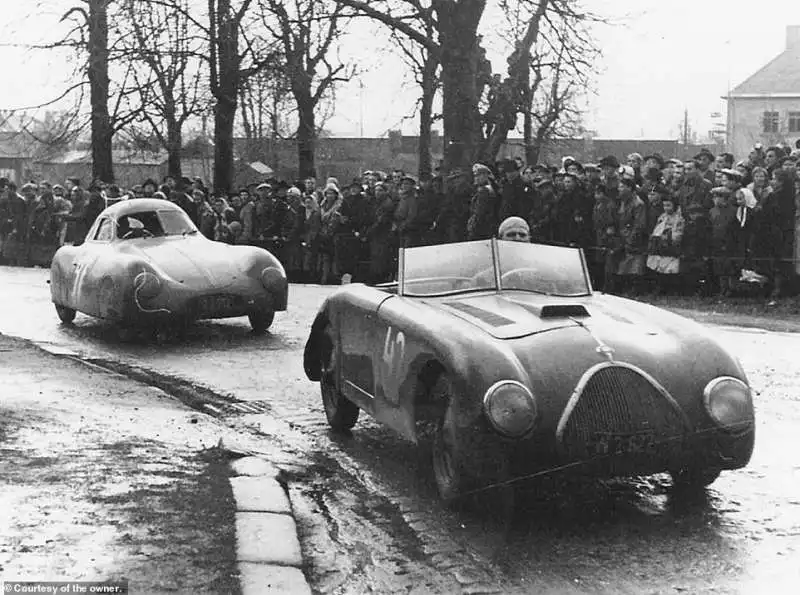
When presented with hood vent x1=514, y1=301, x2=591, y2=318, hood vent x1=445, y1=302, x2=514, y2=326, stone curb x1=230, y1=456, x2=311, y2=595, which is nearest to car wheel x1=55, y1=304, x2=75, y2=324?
stone curb x1=230, y1=456, x2=311, y2=595

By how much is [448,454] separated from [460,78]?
20289mm

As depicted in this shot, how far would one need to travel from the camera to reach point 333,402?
8.77 meters

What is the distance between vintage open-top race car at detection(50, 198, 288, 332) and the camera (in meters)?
13.6

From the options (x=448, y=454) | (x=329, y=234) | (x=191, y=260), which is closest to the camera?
(x=448, y=454)

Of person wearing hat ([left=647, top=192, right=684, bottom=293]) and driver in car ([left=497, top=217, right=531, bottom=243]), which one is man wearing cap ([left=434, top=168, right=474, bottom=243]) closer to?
person wearing hat ([left=647, top=192, right=684, bottom=293])

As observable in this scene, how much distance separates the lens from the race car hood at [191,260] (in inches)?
542

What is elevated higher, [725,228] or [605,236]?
[725,228]

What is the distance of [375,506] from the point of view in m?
6.68

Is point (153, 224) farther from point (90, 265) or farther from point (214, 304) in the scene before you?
point (214, 304)

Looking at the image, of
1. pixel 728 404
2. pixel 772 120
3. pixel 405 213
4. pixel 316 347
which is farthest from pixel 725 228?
pixel 772 120

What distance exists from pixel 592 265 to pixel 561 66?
8187 millimetres

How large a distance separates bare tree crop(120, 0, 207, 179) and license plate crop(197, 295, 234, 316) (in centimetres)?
1562

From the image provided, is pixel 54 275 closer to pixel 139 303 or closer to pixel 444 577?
pixel 139 303

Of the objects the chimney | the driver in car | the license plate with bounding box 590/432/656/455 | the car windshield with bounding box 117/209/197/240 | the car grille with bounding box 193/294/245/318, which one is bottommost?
the car grille with bounding box 193/294/245/318
